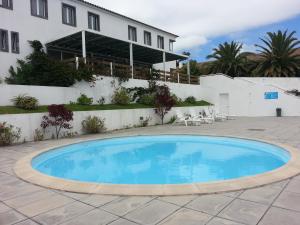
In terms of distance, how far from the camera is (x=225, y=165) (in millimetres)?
8250

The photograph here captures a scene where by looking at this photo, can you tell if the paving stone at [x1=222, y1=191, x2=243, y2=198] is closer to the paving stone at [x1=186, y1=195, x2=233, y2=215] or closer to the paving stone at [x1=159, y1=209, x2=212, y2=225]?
the paving stone at [x1=186, y1=195, x2=233, y2=215]

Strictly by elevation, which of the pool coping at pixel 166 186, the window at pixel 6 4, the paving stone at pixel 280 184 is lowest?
the paving stone at pixel 280 184


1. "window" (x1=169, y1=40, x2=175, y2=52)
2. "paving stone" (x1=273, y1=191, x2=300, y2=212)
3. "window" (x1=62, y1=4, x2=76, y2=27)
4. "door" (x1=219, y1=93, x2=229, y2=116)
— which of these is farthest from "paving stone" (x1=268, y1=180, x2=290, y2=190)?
"window" (x1=169, y1=40, x2=175, y2=52)

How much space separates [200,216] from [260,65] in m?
30.5

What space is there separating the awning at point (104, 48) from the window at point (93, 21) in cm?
178

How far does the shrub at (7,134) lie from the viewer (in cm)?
1050

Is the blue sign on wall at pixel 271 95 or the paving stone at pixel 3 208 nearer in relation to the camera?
the paving stone at pixel 3 208

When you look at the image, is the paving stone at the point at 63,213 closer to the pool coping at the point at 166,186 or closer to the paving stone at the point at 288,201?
the pool coping at the point at 166,186

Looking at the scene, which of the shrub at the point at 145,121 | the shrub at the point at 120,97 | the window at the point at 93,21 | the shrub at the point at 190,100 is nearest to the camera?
the shrub at the point at 120,97

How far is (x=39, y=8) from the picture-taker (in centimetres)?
1788

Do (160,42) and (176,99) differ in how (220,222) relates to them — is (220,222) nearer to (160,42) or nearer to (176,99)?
(176,99)

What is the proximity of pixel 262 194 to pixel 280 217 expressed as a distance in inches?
35.4

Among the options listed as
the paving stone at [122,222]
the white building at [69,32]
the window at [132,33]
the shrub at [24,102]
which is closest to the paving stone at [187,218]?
the paving stone at [122,222]

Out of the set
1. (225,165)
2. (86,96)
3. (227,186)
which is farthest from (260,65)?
(227,186)
